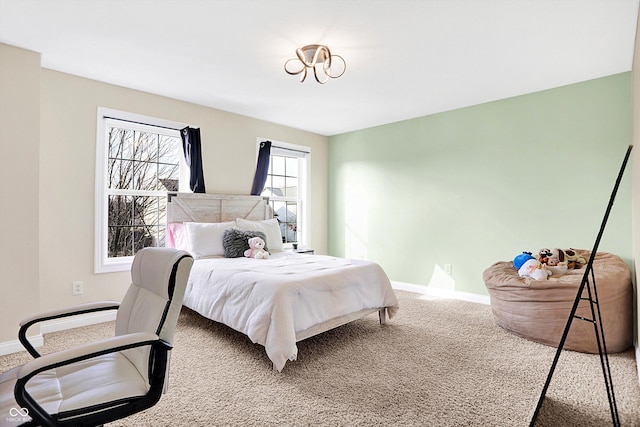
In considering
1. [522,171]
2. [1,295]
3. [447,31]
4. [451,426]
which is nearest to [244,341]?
[451,426]

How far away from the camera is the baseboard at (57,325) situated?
2.78 metres

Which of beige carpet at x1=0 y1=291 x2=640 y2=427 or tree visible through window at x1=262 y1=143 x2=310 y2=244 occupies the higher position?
tree visible through window at x1=262 y1=143 x2=310 y2=244

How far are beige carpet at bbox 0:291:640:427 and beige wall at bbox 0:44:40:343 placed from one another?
0.48 meters

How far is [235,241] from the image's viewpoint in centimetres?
388

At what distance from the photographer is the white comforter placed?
7.88 ft

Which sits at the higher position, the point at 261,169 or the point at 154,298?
the point at 261,169

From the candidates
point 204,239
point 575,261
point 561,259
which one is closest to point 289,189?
point 204,239

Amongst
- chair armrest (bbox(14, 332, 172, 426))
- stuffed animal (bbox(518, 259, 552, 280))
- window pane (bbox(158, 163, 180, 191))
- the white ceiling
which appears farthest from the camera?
window pane (bbox(158, 163, 180, 191))

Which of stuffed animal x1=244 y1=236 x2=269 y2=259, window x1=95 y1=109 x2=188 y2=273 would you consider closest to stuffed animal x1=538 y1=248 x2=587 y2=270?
stuffed animal x1=244 y1=236 x2=269 y2=259

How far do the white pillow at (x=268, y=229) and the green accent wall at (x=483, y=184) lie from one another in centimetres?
171

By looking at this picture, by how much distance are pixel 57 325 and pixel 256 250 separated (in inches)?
78.8

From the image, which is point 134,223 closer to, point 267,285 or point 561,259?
point 267,285

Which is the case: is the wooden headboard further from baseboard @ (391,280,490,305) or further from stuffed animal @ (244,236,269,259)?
baseboard @ (391,280,490,305)

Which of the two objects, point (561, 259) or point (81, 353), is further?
point (561, 259)
